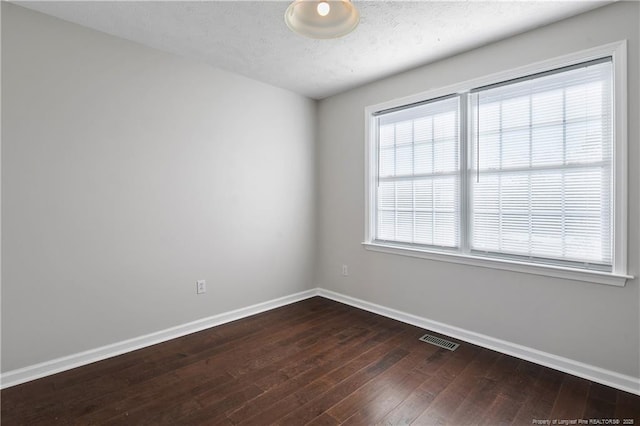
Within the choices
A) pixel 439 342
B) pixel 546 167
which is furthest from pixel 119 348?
pixel 546 167

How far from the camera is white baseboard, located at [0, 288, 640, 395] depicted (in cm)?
214

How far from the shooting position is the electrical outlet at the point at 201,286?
308 centimetres

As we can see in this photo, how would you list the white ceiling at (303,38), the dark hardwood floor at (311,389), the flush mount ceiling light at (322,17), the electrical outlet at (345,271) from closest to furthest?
the flush mount ceiling light at (322,17)
the dark hardwood floor at (311,389)
the white ceiling at (303,38)
the electrical outlet at (345,271)

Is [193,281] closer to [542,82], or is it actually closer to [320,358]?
[320,358]

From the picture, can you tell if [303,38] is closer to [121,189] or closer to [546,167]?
[121,189]

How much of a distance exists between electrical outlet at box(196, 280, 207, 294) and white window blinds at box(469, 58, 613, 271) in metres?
2.64

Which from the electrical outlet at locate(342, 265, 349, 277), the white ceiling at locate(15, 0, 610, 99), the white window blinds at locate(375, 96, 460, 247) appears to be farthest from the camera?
the electrical outlet at locate(342, 265, 349, 277)

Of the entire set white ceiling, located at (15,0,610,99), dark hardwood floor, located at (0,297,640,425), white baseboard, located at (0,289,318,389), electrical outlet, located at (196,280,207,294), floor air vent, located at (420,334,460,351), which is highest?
white ceiling, located at (15,0,610,99)

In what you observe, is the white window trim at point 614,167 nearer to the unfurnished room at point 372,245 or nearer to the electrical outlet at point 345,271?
the unfurnished room at point 372,245

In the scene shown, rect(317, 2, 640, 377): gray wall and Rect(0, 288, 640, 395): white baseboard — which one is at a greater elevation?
Rect(317, 2, 640, 377): gray wall

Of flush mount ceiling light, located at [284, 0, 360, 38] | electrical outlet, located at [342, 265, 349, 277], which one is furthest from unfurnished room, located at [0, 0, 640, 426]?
electrical outlet, located at [342, 265, 349, 277]

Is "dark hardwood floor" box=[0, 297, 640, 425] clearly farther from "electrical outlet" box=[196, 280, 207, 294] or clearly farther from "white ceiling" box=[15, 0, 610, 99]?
"white ceiling" box=[15, 0, 610, 99]

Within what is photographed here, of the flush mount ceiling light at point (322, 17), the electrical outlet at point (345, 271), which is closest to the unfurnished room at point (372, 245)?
the flush mount ceiling light at point (322, 17)

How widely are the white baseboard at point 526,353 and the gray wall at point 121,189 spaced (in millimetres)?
1531
